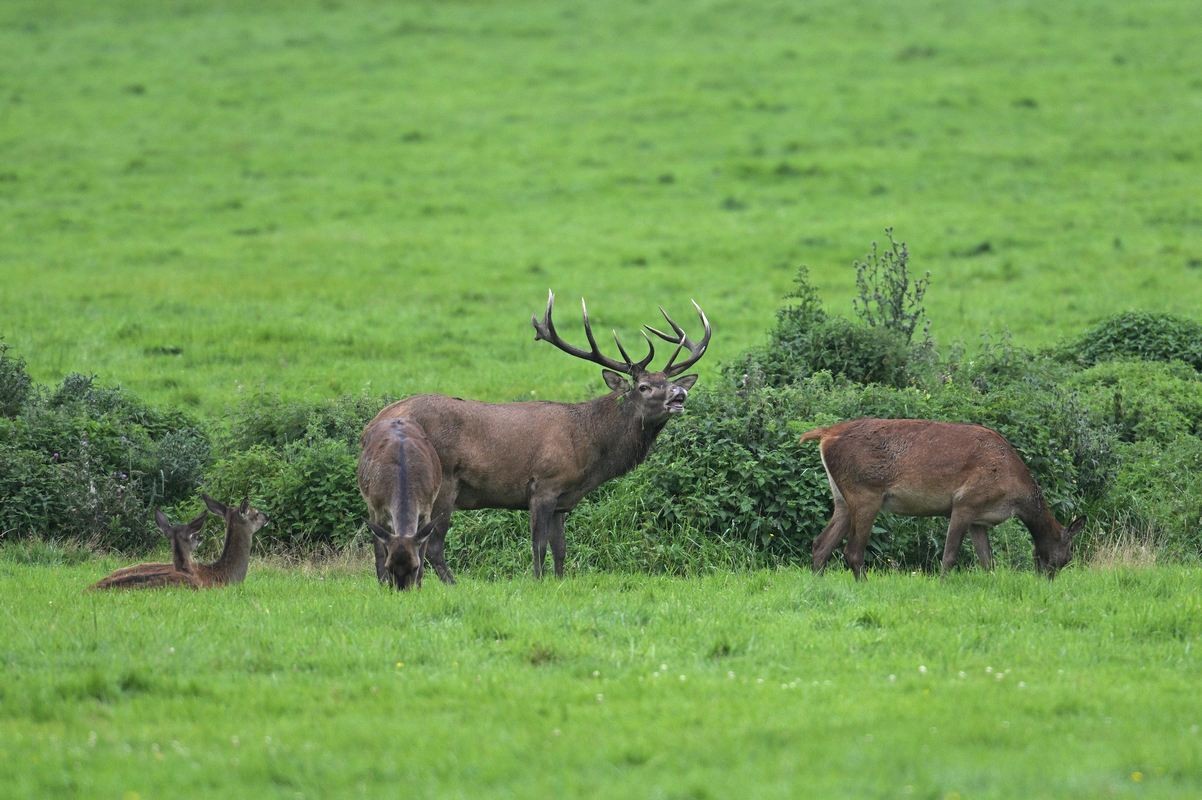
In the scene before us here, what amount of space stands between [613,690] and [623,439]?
527 cm

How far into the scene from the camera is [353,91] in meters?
40.5

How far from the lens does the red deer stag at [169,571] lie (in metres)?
12.1

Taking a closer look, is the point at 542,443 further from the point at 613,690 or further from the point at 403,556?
the point at 613,690

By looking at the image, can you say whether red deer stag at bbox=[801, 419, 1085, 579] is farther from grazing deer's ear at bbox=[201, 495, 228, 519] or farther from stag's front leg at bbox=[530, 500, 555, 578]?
grazing deer's ear at bbox=[201, 495, 228, 519]

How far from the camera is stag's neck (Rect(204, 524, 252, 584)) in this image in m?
13.2

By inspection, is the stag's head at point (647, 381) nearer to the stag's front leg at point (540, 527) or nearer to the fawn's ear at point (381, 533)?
the stag's front leg at point (540, 527)

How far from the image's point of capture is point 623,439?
14117mm

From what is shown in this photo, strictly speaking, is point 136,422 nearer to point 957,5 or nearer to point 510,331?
point 510,331

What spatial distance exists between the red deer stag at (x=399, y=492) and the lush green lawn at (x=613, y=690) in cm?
36

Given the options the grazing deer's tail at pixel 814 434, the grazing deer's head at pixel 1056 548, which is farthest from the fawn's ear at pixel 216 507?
the grazing deer's head at pixel 1056 548

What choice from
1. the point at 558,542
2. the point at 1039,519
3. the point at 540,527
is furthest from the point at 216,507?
the point at 1039,519

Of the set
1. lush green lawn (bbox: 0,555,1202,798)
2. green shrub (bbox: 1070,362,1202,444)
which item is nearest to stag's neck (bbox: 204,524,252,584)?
lush green lawn (bbox: 0,555,1202,798)

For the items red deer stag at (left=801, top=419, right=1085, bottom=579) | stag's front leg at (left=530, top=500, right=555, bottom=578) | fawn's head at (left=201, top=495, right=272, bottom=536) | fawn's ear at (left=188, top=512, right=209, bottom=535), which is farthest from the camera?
stag's front leg at (left=530, top=500, right=555, bottom=578)

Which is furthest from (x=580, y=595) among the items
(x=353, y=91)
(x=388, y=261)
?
(x=353, y=91)
